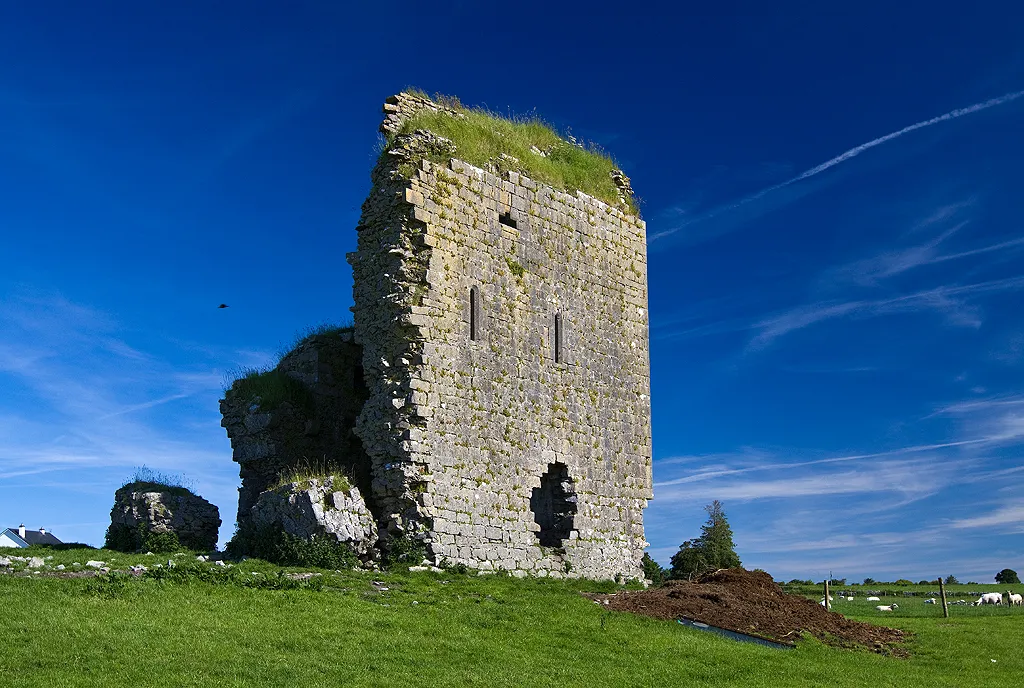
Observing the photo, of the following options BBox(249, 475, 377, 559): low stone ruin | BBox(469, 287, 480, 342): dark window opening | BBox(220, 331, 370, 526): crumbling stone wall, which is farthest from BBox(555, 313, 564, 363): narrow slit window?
BBox(249, 475, 377, 559): low stone ruin

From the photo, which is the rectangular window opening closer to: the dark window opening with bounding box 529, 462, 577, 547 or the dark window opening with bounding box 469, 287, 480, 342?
the dark window opening with bounding box 529, 462, 577, 547

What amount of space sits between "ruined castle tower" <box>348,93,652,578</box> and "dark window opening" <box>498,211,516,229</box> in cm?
3

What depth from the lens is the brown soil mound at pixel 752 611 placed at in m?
15.9

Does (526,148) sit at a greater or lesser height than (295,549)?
greater

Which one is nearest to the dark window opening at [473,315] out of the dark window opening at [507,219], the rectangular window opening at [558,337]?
the dark window opening at [507,219]

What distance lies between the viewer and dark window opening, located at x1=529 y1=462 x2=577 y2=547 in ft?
65.1

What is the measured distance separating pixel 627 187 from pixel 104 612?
16.4m

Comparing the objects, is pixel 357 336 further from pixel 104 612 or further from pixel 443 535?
pixel 104 612

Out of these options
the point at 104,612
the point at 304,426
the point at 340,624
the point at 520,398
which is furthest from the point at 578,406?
the point at 104,612

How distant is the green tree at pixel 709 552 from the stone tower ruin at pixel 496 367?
6.78 metres

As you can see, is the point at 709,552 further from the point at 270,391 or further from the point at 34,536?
the point at 34,536

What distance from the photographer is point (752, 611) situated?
16766 millimetres

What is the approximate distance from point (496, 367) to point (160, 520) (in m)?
6.96

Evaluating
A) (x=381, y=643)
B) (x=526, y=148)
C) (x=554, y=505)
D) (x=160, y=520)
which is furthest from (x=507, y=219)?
(x=381, y=643)
